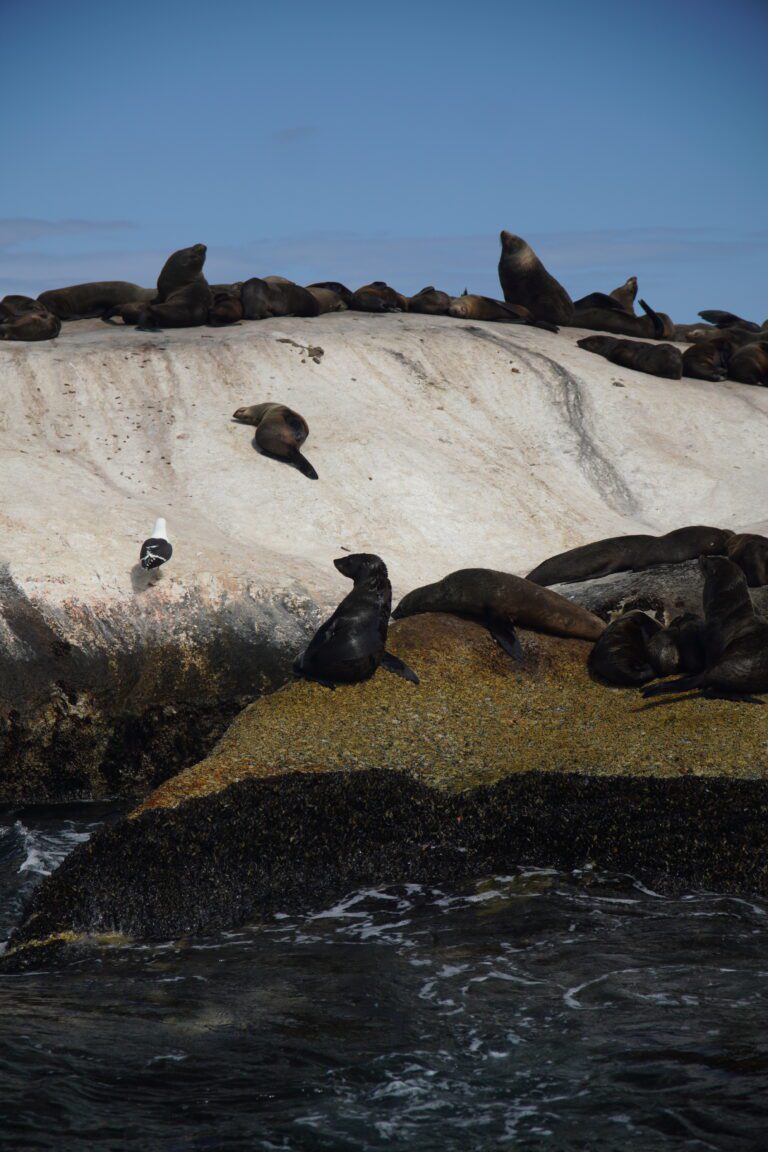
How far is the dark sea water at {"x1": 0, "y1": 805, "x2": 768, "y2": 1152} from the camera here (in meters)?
4.24

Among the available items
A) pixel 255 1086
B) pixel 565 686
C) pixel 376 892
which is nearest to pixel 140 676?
pixel 565 686

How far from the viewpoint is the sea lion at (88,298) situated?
19828mm

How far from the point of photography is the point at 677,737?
332 inches

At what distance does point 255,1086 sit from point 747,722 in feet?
16.5

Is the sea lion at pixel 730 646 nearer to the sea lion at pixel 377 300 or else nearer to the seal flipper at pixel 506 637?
→ the seal flipper at pixel 506 637

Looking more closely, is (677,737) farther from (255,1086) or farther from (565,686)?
(255,1086)

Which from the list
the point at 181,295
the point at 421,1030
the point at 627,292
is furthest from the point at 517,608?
the point at 627,292

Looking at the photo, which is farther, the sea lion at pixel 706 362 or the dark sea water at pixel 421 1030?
the sea lion at pixel 706 362

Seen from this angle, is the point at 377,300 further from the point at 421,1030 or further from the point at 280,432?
the point at 421,1030

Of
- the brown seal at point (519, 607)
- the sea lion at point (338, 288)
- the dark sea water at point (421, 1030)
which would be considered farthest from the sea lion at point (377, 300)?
the dark sea water at point (421, 1030)

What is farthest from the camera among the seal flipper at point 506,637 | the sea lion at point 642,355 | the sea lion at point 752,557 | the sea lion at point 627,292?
the sea lion at point 627,292

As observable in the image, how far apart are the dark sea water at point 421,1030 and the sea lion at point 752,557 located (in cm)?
569

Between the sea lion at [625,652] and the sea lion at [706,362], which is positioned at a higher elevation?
the sea lion at [706,362]

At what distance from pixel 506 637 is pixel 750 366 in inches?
440
